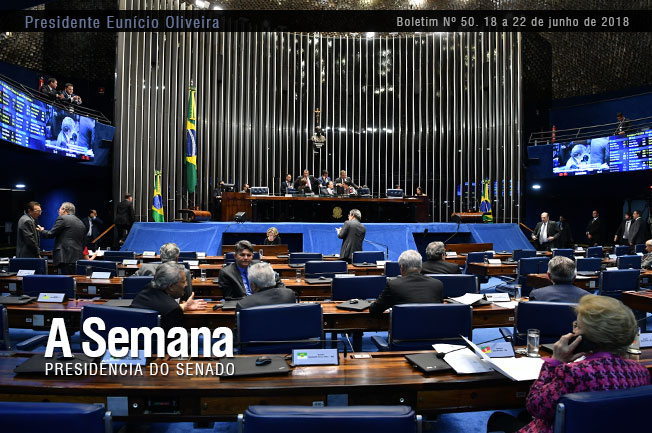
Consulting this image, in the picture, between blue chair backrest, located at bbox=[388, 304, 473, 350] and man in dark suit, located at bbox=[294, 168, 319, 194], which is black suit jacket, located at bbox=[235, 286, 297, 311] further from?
man in dark suit, located at bbox=[294, 168, 319, 194]

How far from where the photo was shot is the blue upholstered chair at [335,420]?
1.15m

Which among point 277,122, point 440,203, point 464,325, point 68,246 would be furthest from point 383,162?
point 464,325

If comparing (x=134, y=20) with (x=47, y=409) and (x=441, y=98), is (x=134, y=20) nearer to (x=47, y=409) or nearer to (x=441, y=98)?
(x=441, y=98)

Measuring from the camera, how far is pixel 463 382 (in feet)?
5.89

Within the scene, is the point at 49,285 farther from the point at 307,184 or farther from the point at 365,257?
the point at 307,184

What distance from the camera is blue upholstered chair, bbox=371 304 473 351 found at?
256 cm

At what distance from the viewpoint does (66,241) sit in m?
6.05

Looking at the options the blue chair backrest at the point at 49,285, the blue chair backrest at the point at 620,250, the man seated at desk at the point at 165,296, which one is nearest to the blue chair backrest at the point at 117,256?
the blue chair backrest at the point at 49,285

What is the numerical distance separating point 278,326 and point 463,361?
3.13 ft

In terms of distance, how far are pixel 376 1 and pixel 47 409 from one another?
1672 cm

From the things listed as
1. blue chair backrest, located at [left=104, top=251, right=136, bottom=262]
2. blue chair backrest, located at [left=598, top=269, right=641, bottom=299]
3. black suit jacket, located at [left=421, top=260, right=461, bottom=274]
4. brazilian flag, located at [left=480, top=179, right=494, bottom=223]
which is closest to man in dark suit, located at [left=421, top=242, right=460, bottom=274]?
black suit jacket, located at [left=421, top=260, right=461, bottom=274]

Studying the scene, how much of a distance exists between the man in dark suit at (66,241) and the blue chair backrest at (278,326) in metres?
4.75

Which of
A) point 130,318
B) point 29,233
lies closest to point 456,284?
point 130,318

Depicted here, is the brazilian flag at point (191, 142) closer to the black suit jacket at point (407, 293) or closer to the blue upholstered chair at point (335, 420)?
the black suit jacket at point (407, 293)
